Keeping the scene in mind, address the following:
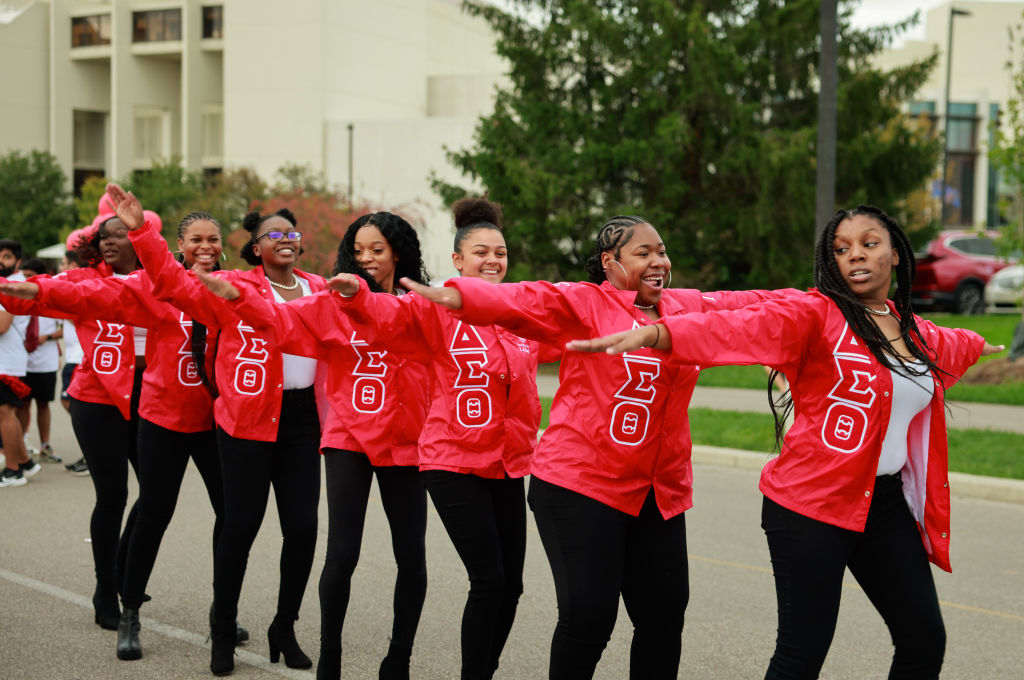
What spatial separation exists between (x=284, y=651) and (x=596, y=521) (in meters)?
2.04

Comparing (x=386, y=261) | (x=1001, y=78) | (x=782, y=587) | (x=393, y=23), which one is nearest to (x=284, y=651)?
(x=386, y=261)

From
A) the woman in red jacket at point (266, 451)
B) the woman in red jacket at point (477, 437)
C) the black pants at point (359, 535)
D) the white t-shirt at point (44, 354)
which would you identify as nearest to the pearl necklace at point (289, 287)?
the woman in red jacket at point (266, 451)

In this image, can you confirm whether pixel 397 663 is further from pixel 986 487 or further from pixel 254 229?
pixel 986 487

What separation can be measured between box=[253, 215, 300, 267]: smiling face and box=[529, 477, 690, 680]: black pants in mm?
1855

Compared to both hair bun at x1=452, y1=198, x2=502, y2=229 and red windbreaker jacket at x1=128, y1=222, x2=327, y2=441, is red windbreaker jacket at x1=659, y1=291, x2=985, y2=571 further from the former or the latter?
red windbreaker jacket at x1=128, y1=222, x2=327, y2=441

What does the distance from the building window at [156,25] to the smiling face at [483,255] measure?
53.2 meters

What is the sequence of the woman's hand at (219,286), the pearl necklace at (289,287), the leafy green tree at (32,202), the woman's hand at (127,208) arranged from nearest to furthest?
1. the woman's hand at (219,286)
2. the woman's hand at (127,208)
3. the pearl necklace at (289,287)
4. the leafy green tree at (32,202)

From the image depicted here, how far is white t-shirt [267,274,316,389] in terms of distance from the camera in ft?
16.4

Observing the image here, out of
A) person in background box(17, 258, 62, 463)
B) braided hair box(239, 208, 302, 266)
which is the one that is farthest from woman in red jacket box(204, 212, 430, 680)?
person in background box(17, 258, 62, 463)

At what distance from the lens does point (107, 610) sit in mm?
5621

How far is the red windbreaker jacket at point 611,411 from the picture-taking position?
373cm

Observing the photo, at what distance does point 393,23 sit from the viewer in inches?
2042

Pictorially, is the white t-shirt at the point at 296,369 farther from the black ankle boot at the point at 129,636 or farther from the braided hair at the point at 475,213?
the black ankle boot at the point at 129,636

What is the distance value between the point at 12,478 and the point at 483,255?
6.73 meters
